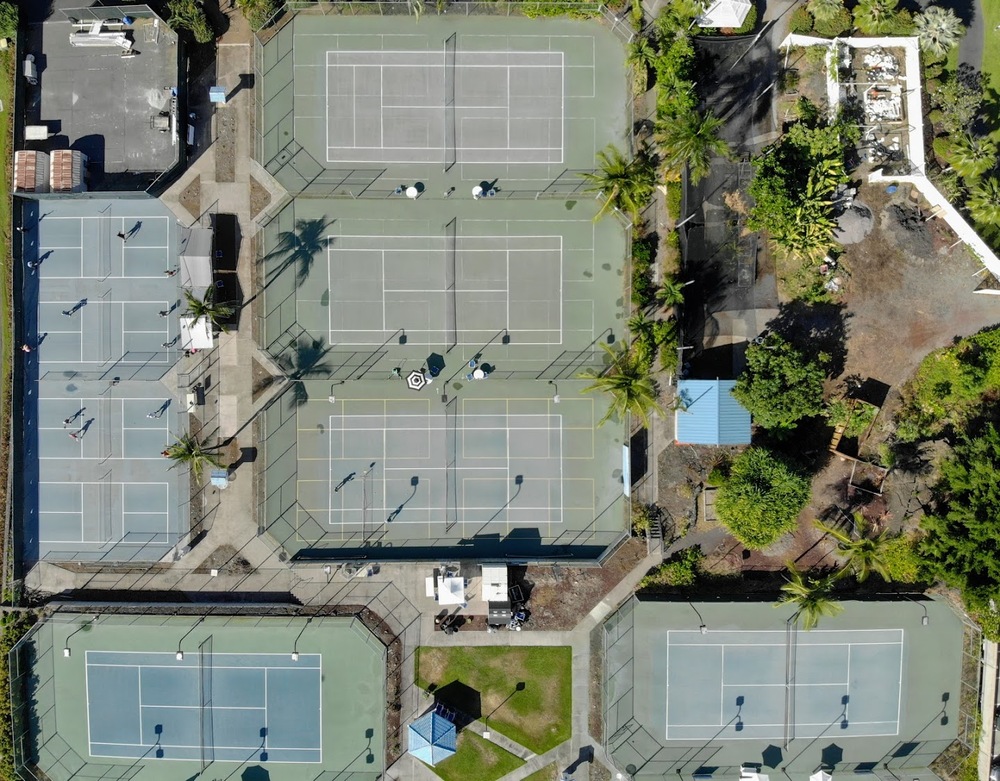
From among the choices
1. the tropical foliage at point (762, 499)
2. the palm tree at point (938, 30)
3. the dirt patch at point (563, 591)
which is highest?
the palm tree at point (938, 30)

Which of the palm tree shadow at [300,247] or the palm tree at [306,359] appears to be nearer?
the palm tree shadow at [300,247]

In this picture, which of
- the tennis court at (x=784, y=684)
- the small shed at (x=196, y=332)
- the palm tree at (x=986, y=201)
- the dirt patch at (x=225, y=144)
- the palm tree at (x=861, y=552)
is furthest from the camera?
the dirt patch at (x=225, y=144)

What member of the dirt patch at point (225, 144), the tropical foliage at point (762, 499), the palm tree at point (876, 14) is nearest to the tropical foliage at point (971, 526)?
the tropical foliage at point (762, 499)

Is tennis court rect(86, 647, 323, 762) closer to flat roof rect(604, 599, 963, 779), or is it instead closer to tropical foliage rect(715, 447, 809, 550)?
flat roof rect(604, 599, 963, 779)

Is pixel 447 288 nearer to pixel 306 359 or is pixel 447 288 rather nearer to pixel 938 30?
pixel 306 359

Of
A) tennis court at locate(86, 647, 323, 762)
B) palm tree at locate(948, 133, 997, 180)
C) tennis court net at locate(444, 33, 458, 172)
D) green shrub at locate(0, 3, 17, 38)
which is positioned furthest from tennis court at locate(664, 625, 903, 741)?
green shrub at locate(0, 3, 17, 38)

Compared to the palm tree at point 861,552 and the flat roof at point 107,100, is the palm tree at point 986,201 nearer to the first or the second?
the palm tree at point 861,552

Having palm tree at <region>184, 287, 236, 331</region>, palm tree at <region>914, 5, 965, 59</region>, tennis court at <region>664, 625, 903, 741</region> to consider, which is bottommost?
tennis court at <region>664, 625, 903, 741</region>

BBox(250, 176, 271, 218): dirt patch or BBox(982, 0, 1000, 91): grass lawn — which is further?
BBox(982, 0, 1000, 91): grass lawn
